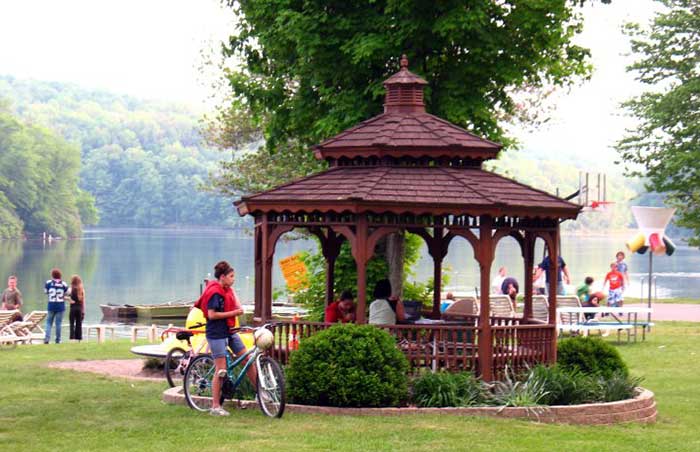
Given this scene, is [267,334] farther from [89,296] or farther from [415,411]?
[89,296]

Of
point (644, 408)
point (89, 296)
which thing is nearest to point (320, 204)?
point (644, 408)

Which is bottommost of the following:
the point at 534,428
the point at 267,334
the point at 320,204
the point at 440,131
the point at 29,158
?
the point at 534,428

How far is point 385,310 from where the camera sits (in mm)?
17297

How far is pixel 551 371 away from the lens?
52.1ft

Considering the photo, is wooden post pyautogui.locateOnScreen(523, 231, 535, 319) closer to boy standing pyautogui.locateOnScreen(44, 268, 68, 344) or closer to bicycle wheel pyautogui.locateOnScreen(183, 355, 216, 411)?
bicycle wheel pyautogui.locateOnScreen(183, 355, 216, 411)

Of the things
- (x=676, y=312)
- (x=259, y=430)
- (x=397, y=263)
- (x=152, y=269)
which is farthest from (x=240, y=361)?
(x=152, y=269)

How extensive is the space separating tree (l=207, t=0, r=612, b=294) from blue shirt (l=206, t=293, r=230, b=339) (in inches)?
329

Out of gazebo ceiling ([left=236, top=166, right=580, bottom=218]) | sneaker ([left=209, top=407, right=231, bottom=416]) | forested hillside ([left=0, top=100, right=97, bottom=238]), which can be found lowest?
sneaker ([left=209, top=407, right=231, bottom=416])

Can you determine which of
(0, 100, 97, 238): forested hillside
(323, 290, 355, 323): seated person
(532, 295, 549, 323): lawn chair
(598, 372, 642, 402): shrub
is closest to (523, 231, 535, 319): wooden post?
(598, 372, 642, 402): shrub

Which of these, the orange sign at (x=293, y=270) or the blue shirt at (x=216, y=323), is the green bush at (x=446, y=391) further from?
the orange sign at (x=293, y=270)

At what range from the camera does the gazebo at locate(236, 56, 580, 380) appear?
53.3 feet

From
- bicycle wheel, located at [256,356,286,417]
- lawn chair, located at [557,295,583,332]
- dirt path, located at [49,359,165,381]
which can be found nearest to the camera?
bicycle wheel, located at [256,356,286,417]

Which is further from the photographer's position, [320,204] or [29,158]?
[29,158]

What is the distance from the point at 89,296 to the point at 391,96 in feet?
184
